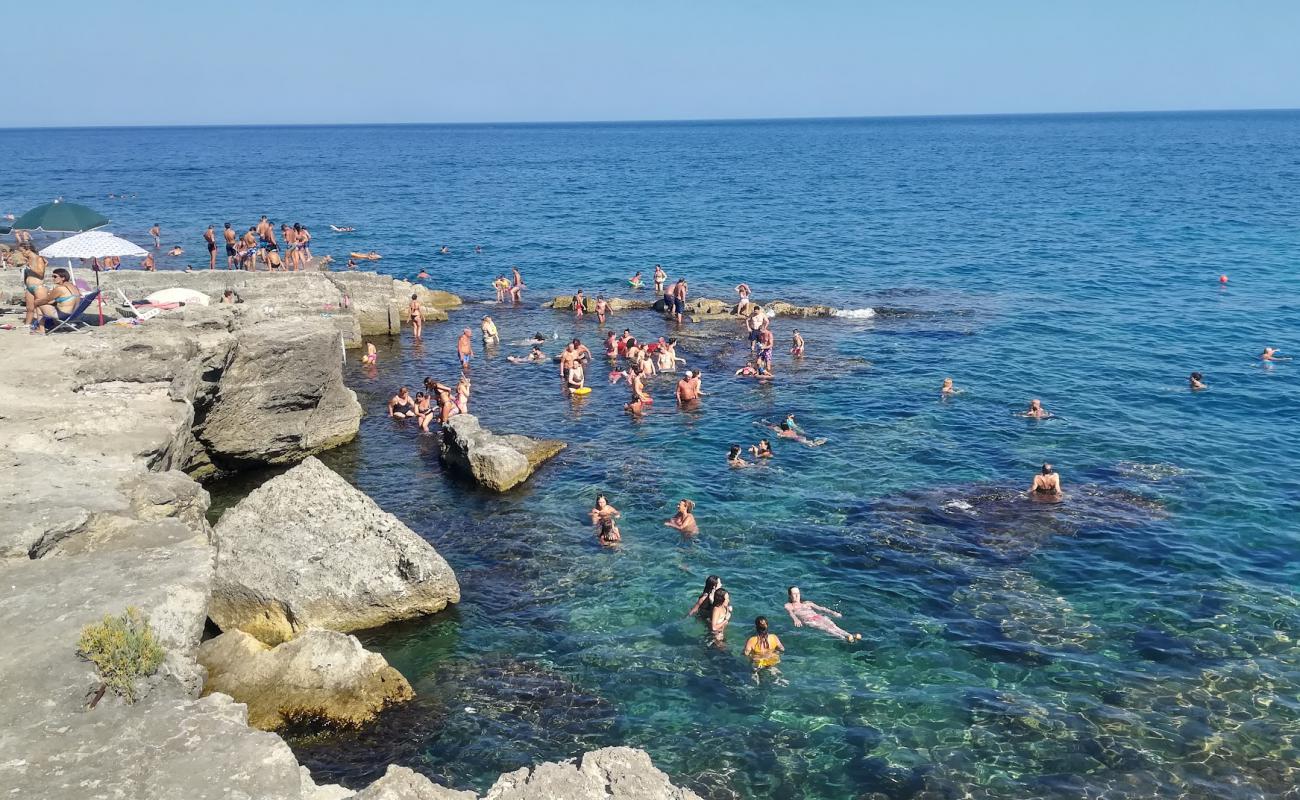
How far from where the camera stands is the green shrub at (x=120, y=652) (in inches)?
356

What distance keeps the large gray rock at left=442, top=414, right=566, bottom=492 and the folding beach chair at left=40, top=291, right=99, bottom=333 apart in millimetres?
8280

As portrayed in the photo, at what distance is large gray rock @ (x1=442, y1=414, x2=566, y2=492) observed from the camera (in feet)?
69.4

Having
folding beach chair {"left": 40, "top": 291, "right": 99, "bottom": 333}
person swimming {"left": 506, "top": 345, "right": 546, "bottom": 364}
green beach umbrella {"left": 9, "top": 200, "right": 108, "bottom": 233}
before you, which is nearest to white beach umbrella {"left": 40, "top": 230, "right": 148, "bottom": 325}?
folding beach chair {"left": 40, "top": 291, "right": 99, "bottom": 333}

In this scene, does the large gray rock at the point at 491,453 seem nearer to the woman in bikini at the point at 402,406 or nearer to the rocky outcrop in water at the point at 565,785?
the woman in bikini at the point at 402,406

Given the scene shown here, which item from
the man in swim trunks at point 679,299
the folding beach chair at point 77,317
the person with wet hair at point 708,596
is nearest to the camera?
the person with wet hair at point 708,596

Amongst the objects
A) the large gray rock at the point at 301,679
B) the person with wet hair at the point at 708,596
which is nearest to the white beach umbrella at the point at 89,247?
the large gray rock at the point at 301,679

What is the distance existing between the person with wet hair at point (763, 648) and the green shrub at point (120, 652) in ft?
28.7

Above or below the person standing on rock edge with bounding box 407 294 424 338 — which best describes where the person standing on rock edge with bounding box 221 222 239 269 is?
above

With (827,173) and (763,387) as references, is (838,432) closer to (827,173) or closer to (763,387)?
(763,387)

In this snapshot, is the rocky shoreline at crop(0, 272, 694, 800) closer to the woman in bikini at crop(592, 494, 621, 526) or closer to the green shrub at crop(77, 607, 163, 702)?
the green shrub at crop(77, 607, 163, 702)

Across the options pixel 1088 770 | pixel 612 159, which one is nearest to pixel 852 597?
pixel 1088 770

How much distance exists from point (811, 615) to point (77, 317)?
55.8 feet

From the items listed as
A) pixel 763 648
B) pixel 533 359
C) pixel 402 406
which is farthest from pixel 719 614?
pixel 533 359

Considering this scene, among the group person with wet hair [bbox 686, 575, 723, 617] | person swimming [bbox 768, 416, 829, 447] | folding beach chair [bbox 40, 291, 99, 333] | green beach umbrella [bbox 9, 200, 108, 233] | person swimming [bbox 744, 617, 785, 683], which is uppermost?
green beach umbrella [bbox 9, 200, 108, 233]
